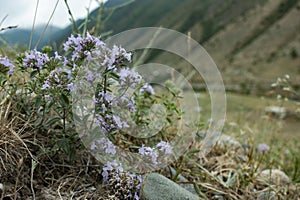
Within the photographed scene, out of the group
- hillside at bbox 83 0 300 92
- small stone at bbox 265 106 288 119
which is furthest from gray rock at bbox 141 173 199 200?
hillside at bbox 83 0 300 92

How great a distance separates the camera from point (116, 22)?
3420 mm

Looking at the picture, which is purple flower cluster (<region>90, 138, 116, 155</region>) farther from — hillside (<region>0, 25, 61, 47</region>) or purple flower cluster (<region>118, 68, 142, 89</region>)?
hillside (<region>0, 25, 61, 47</region>)

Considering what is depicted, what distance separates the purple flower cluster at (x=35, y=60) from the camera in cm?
147

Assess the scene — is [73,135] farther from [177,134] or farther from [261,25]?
[261,25]

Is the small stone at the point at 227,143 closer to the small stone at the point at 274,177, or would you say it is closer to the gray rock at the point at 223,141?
the gray rock at the point at 223,141

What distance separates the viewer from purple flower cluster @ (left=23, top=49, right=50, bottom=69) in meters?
1.47

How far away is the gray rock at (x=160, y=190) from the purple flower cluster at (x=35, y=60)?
2.20 ft

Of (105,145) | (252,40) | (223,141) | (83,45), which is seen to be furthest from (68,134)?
(252,40)

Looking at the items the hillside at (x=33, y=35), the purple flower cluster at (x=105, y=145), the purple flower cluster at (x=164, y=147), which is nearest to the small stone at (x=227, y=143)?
the purple flower cluster at (x=164, y=147)

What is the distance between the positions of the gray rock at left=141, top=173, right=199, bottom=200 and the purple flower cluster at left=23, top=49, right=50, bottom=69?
0.67 meters

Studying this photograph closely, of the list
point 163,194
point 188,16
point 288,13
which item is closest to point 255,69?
point 288,13

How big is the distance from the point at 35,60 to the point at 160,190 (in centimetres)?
79

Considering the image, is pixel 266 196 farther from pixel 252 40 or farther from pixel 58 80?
pixel 252 40

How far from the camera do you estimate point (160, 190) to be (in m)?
1.65
